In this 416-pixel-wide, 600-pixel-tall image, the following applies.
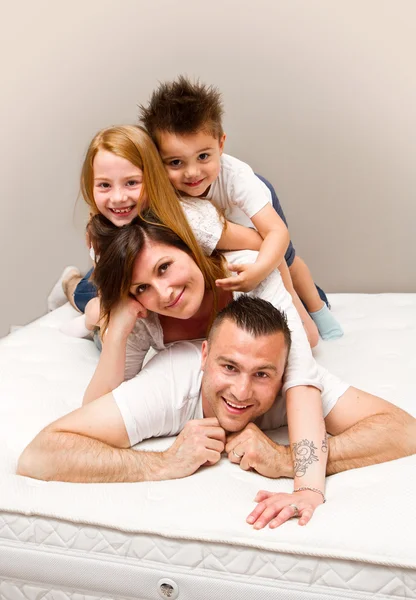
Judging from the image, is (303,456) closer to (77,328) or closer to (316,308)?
(316,308)

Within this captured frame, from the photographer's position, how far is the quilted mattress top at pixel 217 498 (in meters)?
1.33

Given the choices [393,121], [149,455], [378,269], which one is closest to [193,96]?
[149,455]

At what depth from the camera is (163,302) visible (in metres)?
1.70

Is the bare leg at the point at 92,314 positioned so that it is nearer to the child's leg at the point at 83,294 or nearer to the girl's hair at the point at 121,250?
the child's leg at the point at 83,294

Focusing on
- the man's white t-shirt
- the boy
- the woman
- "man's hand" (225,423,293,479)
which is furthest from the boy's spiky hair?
"man's hand" (225,423,293,479)

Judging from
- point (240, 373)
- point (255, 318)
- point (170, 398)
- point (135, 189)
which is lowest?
point (170, 398)

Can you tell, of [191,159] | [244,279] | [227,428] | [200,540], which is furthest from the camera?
[191,159]

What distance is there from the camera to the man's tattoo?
1.50 metres

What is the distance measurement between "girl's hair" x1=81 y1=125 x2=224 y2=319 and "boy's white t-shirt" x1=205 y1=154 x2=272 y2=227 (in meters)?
0.27

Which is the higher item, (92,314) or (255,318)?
(255,318)

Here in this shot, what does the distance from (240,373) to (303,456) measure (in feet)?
0.78

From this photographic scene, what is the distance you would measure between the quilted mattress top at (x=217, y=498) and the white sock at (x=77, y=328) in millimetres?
339

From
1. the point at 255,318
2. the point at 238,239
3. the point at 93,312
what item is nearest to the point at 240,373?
the point at 255,318

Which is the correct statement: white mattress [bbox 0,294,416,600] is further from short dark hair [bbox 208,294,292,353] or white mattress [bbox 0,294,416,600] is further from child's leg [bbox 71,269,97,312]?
child's leg [bbox 71,269,97,312]
